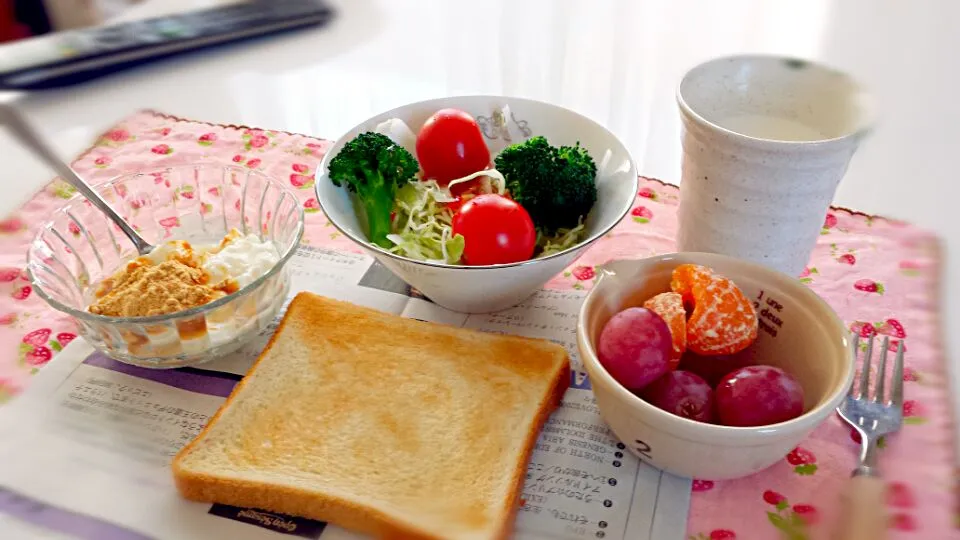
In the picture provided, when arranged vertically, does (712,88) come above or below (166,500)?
above

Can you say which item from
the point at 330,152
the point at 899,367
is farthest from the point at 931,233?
the point at 330,152

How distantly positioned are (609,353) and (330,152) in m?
0.52

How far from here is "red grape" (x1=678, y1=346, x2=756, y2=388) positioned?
840mm

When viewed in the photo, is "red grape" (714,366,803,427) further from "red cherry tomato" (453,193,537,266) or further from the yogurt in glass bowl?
the yogurt in glass bowl

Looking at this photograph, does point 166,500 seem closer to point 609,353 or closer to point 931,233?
point 609,353

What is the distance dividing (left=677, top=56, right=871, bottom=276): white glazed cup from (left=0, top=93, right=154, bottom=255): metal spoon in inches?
30.9

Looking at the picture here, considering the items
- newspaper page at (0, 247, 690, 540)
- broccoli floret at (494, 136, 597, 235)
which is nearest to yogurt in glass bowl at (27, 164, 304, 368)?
newspaper page at (0, 247, 690, 540)

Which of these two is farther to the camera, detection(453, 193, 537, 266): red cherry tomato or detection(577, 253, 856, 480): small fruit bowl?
detection(453, 193, 537, 266): red cherry tomato

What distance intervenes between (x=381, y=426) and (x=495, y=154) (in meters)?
0.52

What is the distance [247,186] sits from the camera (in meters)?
1.13

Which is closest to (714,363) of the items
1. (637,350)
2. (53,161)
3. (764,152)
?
(637,350)

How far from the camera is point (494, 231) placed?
904 millimetres

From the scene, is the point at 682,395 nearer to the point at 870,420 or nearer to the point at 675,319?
the point at 675,319

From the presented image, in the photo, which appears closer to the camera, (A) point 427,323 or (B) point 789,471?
(B) point 789,471
